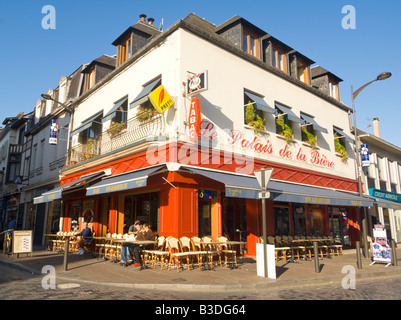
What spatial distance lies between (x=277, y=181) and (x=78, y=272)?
848 cm

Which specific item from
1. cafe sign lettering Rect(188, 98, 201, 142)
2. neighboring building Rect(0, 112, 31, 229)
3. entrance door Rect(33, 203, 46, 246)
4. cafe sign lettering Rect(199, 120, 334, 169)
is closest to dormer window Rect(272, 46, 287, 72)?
cafe sign lettering Rect(199, 120, 334, 169)

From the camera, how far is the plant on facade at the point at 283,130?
14633 mm

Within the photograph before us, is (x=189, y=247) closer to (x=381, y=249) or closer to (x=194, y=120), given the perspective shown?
(x=194, y=120)

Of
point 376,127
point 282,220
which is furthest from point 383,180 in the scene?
point 282,220

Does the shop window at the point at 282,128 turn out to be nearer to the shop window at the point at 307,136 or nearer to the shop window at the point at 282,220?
the shop window at the point at 307,136

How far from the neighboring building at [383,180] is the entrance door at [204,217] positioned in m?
12.5

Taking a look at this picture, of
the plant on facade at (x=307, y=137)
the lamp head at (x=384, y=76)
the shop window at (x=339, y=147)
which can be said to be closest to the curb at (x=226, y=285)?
the plant on facade at (x=307, y=137)

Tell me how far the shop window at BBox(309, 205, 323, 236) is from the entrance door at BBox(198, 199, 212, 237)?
21.9 ft

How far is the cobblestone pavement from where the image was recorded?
5.95 meters

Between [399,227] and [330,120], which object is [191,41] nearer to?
[330,120]

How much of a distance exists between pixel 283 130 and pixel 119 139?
24.5 feet

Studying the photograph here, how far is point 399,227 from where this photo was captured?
868 inches

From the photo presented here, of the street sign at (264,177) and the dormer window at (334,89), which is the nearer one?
the street sign at (264,177)

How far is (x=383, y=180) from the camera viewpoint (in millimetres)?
22234
